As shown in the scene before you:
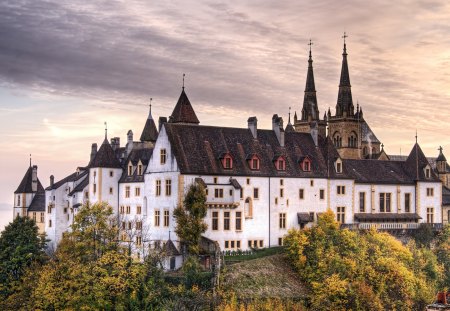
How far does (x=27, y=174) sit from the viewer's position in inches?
4970

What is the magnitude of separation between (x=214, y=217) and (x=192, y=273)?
9.25m

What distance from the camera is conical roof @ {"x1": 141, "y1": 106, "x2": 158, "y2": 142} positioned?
10500 centimetres

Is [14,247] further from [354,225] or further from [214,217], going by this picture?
[354,225]

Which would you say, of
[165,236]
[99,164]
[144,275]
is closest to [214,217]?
[165,236]

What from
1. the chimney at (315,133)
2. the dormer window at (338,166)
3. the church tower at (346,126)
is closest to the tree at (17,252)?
the chimney at (315,133)

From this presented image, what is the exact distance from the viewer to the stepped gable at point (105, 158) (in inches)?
3903

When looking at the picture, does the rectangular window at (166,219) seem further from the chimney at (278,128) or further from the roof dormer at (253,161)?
the chimney at (278,128)

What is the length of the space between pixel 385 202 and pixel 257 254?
66.3 ft

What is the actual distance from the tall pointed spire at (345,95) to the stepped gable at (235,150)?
4208cm

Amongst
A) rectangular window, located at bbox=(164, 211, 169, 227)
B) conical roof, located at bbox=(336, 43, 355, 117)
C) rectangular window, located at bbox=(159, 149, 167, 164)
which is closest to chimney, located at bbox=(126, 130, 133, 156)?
rectangular window, located at bbox=(159, 149, 167, 164)

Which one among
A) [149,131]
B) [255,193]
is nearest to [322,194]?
[255,193]

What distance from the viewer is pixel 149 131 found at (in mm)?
105312

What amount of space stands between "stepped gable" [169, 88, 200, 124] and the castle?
0.13 m

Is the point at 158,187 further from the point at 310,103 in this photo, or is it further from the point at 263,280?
the point at 310,103
